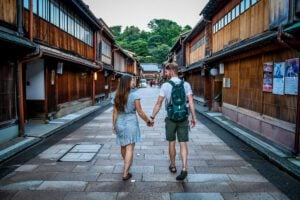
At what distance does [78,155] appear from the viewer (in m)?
8.33

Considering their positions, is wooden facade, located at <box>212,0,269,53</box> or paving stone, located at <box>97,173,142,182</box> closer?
paving stone, located at <box>97,173,142,182</box>

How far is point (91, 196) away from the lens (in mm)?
5281

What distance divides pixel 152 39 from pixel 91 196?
119m

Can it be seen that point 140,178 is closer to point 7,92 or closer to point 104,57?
point 7,92

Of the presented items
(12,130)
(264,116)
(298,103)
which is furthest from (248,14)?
(12,130)

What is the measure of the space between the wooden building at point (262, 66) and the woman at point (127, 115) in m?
3.95

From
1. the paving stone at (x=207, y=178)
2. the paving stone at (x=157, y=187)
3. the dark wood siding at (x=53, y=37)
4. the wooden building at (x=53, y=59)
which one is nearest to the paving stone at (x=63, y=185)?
the paving stone at (x=157, y=187)

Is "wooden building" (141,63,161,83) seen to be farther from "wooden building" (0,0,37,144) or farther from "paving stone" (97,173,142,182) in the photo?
"paving stone" (97,173,142,182)

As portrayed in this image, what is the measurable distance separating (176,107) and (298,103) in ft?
12.0

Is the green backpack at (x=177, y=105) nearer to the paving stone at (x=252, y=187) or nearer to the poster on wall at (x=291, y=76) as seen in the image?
the paving stone at (x=252, y=187)

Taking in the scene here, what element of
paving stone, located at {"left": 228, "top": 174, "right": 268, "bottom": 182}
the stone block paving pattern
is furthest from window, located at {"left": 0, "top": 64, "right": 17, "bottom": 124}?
paving stone, located at {"left": 228, "top": 174, "right": 268, "bottom": 182}

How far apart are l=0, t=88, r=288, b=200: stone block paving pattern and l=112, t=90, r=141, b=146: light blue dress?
2.86 feet

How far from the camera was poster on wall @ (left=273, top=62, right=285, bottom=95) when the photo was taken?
367 inches

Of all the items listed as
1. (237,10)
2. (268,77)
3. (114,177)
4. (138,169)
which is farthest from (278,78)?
(114,177)
